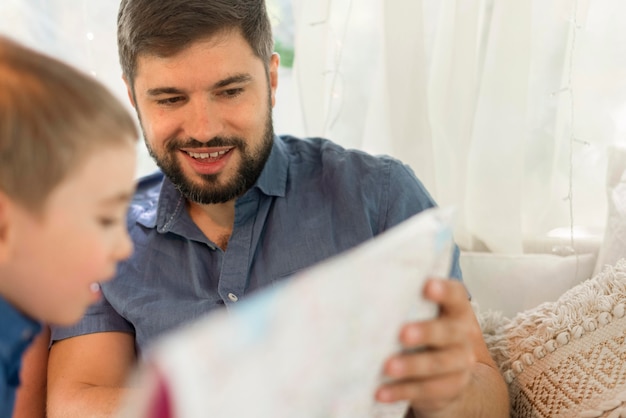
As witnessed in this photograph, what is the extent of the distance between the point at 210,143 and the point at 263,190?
150 millimetres

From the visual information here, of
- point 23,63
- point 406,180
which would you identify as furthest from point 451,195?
point 23,63

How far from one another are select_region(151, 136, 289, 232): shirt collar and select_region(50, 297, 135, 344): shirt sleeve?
0.68ft

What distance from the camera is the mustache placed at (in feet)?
4.60

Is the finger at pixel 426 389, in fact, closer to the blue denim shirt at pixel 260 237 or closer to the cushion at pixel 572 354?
the cushion at pixel 572 354

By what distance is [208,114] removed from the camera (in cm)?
137

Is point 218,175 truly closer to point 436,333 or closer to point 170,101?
point 170,101

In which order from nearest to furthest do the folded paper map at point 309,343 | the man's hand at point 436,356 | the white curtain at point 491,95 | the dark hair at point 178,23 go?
the folded paper map at point 309,343
the man's hand at point 436,356
the dark hair at point 178,23
the white curtain at point 491,95

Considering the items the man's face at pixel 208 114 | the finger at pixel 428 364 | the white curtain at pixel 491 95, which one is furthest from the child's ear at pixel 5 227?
the white curtain at pixel 491 95

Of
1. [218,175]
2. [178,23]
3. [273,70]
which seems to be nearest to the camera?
[178,23]

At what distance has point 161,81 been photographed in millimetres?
1360

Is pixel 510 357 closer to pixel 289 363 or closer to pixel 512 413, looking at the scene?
pixel 512 413

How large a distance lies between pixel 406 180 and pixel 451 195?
0.30 m

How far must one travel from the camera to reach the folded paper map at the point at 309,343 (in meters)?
0.57

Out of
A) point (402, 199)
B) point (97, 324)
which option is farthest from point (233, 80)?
point (97, 324)
